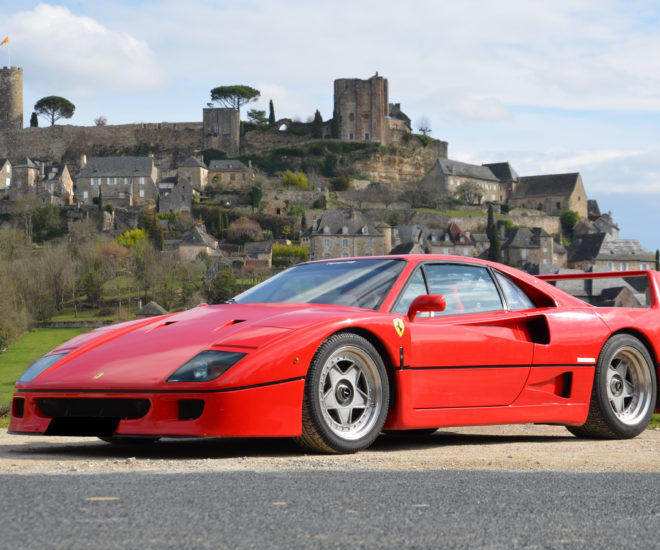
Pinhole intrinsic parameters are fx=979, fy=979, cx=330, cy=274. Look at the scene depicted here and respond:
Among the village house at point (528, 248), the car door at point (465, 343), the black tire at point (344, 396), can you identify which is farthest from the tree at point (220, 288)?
the black tire at point (344, 396)

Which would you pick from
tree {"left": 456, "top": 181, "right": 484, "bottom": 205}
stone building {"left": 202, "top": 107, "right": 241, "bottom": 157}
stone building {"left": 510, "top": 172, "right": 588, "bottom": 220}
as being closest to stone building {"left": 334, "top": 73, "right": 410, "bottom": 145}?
tree {"left": 456, "top": 181, "right": 484, "bottom": 205}

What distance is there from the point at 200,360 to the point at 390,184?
136 m

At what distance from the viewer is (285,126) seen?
14925 centimetres

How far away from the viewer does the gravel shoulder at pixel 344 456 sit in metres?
5.27

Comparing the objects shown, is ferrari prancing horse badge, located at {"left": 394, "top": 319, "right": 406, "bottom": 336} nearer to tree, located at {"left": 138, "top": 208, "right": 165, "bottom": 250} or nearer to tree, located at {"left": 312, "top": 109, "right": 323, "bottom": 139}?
tree, located at {"left": 138, "top": 208, "right": 165, "bottom": 250}

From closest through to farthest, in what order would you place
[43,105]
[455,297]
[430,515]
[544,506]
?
[430,515]
[544,506]
[455,297]
[43,105]

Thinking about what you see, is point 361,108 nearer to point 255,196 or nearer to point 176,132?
point 255,196

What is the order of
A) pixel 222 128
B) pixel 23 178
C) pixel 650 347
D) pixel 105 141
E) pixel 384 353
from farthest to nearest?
pixel 105 141
pixel 222 128
pixel 23 178
pixel 650 347
pixel 384 353

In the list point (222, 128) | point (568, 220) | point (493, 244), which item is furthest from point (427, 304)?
point (222, 128)

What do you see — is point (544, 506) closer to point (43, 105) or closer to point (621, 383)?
point (621, 383)

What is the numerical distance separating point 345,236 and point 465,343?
108721 millimetres

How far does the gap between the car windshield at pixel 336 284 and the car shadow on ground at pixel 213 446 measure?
101 centimetres

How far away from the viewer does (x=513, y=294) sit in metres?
7.51

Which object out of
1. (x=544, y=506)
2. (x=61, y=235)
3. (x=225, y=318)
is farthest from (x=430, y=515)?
(x=61, y=235)
